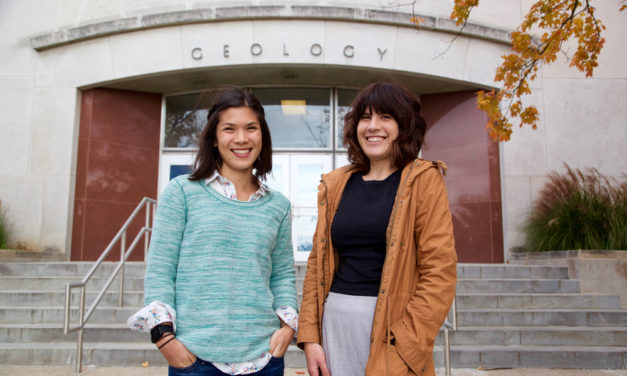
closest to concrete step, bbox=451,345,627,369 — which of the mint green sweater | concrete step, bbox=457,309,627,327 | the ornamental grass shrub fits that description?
concrete step, bbox=457,309,627,327

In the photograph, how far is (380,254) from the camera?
207 centimetres

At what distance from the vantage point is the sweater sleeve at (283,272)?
218 centimetres

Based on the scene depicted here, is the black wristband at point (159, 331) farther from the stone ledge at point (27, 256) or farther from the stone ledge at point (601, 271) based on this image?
the stone ledge at point (27, 256)

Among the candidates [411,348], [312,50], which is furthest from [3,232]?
[411,348]

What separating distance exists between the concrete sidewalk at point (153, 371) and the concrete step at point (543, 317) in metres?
0.92

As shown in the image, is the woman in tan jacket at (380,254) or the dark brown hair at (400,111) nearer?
the woman in tan jacket at (380,254)

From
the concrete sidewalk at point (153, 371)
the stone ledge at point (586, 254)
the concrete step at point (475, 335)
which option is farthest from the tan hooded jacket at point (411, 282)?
the stone ledge at point (586, 254)

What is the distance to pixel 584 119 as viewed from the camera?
1038 cm

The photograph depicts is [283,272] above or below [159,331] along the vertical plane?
above

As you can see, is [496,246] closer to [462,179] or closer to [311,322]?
[462,179]

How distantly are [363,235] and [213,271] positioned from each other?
0.65m

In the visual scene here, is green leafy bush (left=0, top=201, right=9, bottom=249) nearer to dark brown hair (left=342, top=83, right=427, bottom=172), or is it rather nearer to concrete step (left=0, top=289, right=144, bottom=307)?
concrete step (left=0, top=289, right=144, bottom=307)

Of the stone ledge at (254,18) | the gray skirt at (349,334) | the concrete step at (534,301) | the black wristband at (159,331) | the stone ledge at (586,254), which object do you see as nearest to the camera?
the black wristband at (159,331)

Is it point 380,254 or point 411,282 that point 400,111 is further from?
point 411,282
